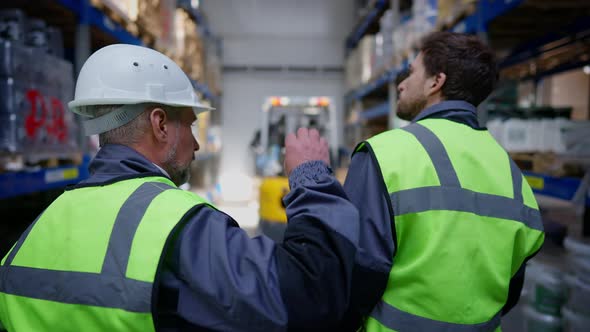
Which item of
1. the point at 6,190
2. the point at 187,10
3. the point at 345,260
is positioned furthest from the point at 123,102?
the point at 187,10

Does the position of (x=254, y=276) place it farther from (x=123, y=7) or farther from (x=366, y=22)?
(x=366, y=22)

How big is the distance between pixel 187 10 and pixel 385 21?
3.45 metres

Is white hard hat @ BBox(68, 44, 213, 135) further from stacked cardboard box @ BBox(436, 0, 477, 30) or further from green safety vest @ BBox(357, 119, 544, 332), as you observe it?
stacked cardboard box @ BBox(436, 0, 477, 30)

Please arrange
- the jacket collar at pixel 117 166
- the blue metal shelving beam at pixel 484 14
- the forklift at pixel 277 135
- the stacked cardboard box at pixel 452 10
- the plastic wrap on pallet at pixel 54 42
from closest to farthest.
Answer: the jacket collar at pixel 117 166
the plastic wrap on pallet at pixel 54 42
the blue metal shelving beam at pixel 484 14
the stacked cardboard box at pixel 452 10
the forklift at pixel 277 135

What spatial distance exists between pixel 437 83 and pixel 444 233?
1.98ft

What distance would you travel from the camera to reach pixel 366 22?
8789 mm

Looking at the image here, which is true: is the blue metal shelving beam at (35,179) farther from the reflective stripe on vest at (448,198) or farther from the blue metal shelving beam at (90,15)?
the reflective stripe on vest at (448,198)

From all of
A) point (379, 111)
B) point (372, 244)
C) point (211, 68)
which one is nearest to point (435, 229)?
point (372, 244)

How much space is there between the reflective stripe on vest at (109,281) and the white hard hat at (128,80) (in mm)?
313

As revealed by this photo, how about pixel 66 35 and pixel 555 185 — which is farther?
pixel 66 35

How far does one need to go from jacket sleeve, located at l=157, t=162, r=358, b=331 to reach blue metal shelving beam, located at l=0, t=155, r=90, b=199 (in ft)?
5.01

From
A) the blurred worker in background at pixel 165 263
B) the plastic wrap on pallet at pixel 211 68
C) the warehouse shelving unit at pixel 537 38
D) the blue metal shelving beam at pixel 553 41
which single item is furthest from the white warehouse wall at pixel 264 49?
the blurred worker in background at pixel 165 263

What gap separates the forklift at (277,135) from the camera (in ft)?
18.5

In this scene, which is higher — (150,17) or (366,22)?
(366,22)
